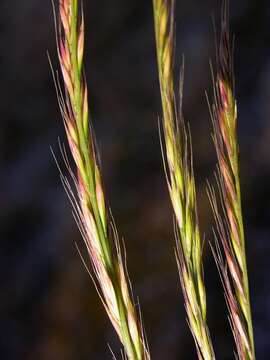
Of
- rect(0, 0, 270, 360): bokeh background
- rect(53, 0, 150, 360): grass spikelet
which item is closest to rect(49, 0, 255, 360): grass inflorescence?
rect(53, 0, 150, 360): grass spikelet

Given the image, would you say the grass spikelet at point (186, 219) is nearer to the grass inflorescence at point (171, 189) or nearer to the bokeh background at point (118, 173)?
the grass inflorescence at point (171, 189)

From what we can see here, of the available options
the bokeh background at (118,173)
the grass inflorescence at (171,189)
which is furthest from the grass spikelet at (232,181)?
the bokeh background at (118,173)

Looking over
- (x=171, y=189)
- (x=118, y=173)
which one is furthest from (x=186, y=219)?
(x=118, y=173)

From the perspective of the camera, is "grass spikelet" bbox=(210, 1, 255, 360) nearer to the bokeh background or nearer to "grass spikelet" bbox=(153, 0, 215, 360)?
"grass spikelet" bbox=(153, 0, 215, 360)

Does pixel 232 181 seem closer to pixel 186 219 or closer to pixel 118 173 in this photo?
pixel 186 219

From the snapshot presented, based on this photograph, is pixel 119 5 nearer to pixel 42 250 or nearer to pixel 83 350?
pixel 42 250

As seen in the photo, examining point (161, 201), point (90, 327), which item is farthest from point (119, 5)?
point (90, 327)

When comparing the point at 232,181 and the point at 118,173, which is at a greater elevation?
the point at 232,181
